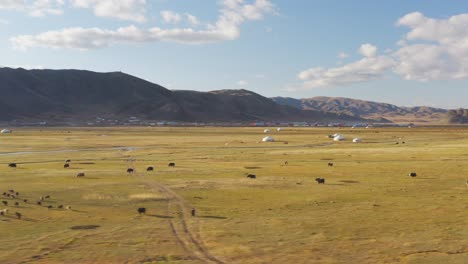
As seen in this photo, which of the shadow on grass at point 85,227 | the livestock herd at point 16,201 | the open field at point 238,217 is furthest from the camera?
the livestock herd at point 16,201

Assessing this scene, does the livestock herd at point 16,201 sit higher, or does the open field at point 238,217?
the livestock herd at point 16,201

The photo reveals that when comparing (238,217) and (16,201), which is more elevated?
(16,201)

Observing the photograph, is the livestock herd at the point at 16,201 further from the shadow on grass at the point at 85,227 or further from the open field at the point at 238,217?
the shadow on grass at the point at 85,227

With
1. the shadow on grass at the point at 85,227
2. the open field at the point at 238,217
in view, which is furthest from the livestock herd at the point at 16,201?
the shadow on grass at the point at 85,227

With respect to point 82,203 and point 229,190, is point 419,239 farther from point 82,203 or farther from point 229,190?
point 82,203

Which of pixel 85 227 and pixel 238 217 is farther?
pixel 238 217

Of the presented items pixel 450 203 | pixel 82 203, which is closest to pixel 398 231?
pixel 450 203

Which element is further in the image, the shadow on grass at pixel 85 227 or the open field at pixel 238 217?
the shadow on grass at pixel 85 227

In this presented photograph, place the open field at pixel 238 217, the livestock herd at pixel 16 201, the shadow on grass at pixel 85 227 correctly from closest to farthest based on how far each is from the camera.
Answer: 1. the open field at pixel 238 217
2. the shadow on grass at pixel 85 227
3. the livestock herd at pixel 16 201

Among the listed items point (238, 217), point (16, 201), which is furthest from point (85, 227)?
point (16, 201)

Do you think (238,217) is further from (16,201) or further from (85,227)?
(16,201)

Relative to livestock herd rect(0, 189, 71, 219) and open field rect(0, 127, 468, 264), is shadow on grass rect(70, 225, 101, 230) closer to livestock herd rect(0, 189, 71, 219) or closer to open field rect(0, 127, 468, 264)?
open field rect(0, 127, 468, 264)

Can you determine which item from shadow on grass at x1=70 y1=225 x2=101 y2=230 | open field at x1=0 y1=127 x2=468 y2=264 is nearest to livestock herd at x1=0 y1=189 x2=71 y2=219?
open field at x1=0 y1=127 x2=468 y2=264
